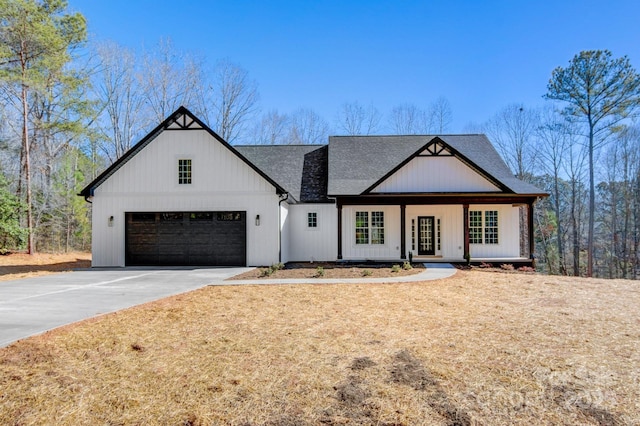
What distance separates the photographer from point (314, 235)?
1741cm

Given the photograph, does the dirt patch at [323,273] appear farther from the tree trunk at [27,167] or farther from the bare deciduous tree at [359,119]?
the bare deciduous tree at [359,119]

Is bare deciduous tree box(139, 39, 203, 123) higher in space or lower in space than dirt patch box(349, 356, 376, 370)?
higher

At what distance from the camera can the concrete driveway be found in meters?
6.30

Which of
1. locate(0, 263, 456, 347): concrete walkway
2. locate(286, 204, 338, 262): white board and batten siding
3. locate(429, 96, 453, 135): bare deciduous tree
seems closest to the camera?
locate(0, 263, 456, 347): concrete walkway

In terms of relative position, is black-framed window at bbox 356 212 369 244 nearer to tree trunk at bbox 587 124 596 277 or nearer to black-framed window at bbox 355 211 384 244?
black-framed window at bbox 355 211 384 244

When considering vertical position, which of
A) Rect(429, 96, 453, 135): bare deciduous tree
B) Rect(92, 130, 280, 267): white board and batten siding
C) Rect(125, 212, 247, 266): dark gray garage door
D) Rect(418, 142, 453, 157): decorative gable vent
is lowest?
Rect(125, 212, 247, 266): dark gray garage door

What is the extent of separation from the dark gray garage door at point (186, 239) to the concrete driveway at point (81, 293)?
3.16ft

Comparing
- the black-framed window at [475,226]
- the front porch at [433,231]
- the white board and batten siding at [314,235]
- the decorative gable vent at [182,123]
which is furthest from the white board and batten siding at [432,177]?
the decorative gable vent at [182,123]

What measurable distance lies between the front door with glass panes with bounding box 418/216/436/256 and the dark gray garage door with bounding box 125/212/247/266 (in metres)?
8.28

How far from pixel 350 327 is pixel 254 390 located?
260 cm

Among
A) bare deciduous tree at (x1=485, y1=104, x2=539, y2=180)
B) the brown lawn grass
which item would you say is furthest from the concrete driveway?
bare deciduous tree at (x1=485, y1=104, x2=539, y2=180)

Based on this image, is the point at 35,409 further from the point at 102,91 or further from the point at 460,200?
the point at 102,91

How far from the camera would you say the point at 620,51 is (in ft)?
73.0

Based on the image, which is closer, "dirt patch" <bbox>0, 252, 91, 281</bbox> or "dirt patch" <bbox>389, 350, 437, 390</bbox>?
"dirt patch" <bbox>389, 350, 437, 390</bbox>
